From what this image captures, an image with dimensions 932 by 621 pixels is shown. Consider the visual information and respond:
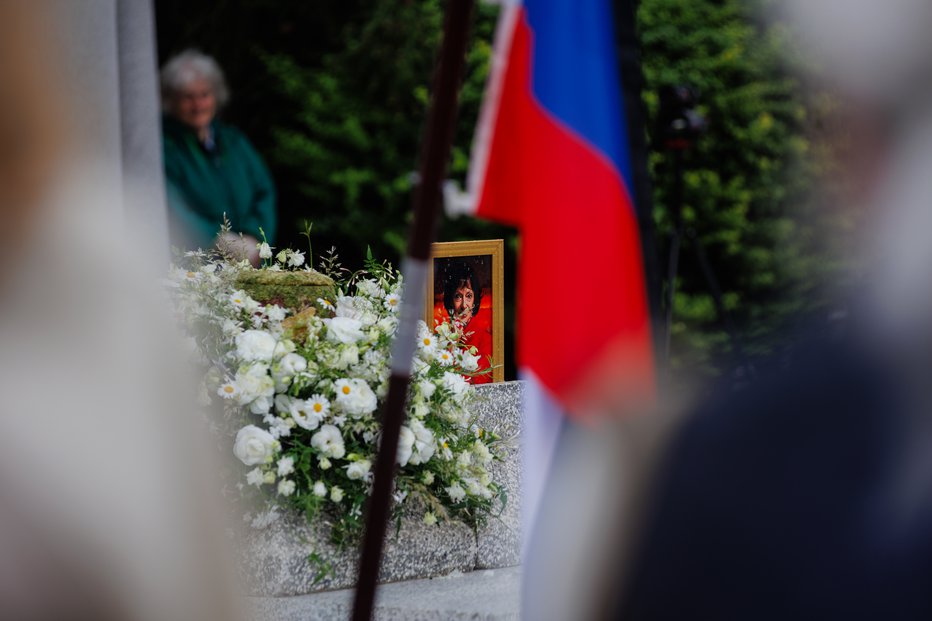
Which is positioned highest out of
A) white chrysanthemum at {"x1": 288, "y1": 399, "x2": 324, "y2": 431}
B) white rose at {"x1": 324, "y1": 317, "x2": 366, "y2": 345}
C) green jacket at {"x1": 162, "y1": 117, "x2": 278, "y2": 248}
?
green jacket at {"x1": 162, "y1": 117, "x2": 278, "y2": 248}

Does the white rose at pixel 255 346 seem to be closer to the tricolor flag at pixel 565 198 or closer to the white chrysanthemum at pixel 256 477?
the white chrysanthemum at pixel 256 477

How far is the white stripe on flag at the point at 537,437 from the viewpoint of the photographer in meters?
1.24

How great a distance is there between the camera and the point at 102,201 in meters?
0.77

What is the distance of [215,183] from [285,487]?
10.6 feet

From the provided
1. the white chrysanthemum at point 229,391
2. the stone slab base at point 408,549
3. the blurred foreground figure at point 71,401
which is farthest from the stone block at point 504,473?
the blurred foreground figure at point 71,401

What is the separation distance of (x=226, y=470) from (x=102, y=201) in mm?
1556

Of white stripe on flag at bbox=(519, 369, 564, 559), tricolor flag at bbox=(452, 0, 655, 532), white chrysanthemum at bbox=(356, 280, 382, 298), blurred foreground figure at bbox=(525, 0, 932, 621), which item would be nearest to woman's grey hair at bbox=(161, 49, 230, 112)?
white chrysanthemum at bbox=(356, 280, 382, 298)

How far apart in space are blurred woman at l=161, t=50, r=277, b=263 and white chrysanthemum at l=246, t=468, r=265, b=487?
2.95m

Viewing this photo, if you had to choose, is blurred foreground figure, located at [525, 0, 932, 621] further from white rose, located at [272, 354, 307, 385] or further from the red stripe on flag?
white rose, located at [272, 354, 307, 385]

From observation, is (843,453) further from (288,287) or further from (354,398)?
(288,287)

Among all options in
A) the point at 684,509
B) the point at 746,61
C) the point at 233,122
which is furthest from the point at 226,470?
the point at 746,61

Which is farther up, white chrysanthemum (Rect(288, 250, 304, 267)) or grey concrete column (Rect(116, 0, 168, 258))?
grey concrete column (Rect(116, 0, 168, 258))

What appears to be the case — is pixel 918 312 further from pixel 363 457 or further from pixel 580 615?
pixel 363 457

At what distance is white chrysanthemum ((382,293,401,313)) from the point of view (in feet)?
8.87
